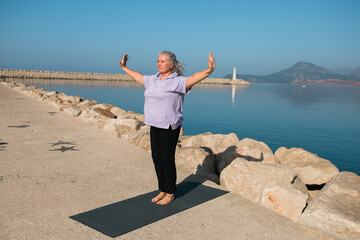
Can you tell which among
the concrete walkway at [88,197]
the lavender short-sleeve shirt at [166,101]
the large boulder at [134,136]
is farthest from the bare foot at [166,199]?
the large boulder at [134,136]

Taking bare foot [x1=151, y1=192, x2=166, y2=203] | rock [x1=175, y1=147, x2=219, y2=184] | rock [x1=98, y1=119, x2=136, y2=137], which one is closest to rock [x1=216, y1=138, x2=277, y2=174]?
rock [x1=175, y1=147, x2=219, y2=184]

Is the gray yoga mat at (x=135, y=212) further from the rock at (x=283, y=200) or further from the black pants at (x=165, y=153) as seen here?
the rock at (x=283, y=200)

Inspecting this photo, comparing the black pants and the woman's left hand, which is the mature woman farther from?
the woman's left hand

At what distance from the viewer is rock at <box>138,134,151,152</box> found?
19.3ft

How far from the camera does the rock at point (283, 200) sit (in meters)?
3.23

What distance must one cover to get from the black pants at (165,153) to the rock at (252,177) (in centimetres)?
88

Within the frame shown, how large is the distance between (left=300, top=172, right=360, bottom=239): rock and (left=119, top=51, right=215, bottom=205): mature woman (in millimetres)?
1450

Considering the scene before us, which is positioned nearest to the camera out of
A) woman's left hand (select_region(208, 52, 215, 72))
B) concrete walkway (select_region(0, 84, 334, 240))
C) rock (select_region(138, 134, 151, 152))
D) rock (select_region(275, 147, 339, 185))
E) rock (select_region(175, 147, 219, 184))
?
concrete walkway (select_region(0, 84, 334, 240))

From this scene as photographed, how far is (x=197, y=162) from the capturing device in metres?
4.98

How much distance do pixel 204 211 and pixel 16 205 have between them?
1941mm

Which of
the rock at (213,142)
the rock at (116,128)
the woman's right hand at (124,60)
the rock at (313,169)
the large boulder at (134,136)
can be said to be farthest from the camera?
the rock at (116,128)

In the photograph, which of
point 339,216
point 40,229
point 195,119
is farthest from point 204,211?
point 195,119

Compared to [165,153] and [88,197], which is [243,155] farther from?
[88,197]

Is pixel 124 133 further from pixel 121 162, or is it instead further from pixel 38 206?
→ pixel 38 206
